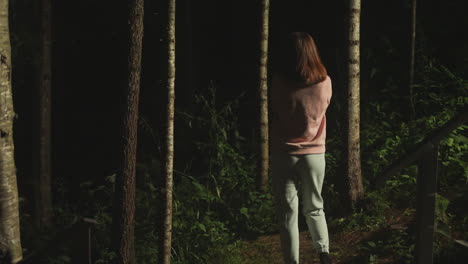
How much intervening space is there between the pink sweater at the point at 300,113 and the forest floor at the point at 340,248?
1898mm

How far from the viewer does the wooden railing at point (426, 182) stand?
396 cm

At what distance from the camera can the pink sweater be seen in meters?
5.62

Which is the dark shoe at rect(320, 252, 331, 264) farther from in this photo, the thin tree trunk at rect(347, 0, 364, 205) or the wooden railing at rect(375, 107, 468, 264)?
the thin tree trunk at rect(347, 0, 364, 205)

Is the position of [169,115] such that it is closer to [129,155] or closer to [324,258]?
[129,155]

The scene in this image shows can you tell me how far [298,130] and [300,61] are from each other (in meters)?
0.61

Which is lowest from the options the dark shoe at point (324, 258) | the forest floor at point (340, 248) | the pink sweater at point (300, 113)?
the forest floor at point (340, 248)

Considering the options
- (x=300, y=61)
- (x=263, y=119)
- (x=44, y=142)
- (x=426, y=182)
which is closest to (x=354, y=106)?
(x=263, y=119)

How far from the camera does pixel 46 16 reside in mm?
10031

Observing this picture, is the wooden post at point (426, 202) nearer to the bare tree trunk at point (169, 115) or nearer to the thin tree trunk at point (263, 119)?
the bare tree trunk at point (169, 115)

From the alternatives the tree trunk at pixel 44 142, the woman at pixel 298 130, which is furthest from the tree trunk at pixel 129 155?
the tree trunk at pixel 44 142

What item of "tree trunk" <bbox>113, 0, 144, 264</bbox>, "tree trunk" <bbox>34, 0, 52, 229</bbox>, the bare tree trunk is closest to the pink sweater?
the bare tree trunk

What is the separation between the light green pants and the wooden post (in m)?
1.70

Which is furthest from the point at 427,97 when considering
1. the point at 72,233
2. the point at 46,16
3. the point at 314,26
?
the point at 72,233

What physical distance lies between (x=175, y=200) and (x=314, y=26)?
452 cm
